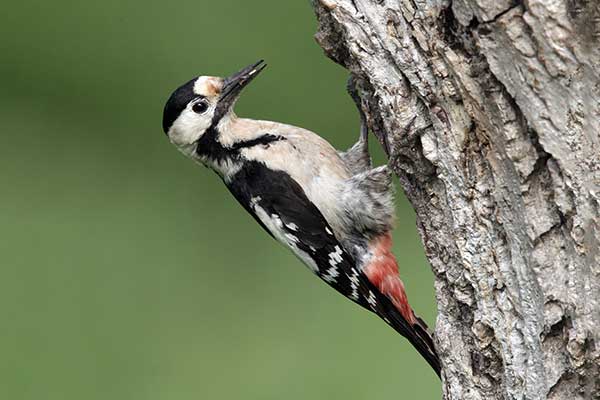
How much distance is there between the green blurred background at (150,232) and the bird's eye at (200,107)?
111cm

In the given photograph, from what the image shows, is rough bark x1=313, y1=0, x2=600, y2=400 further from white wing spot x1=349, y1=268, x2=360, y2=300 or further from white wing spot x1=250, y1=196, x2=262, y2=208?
white wing spot x1=250, y1=196, x2=262, y2=208

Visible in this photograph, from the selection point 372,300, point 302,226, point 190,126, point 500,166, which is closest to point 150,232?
point 190,126

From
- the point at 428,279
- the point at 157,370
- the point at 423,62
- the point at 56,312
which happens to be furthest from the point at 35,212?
the point at 423,62

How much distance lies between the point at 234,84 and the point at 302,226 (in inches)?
18.9

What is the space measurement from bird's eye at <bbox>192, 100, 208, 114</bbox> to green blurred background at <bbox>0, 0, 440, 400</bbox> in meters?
1.11

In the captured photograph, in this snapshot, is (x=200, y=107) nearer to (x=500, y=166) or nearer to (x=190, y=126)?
(x=190, y=126)

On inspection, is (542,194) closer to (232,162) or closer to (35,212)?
(232,162)

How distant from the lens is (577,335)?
77.4 inches

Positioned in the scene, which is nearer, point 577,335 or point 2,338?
point 577,335

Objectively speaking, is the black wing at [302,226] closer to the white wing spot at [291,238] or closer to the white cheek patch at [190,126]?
the white wing spot at [291,238]

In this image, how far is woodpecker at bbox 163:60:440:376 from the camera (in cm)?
298

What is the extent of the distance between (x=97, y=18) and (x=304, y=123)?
102 cm

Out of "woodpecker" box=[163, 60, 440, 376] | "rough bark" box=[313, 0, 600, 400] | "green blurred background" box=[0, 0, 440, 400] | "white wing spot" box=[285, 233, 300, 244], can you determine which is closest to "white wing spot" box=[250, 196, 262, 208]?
"woodpecker" box=[163, 60, 440, 376]

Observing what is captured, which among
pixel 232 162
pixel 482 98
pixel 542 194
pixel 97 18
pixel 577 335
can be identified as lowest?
pixel 577 335
